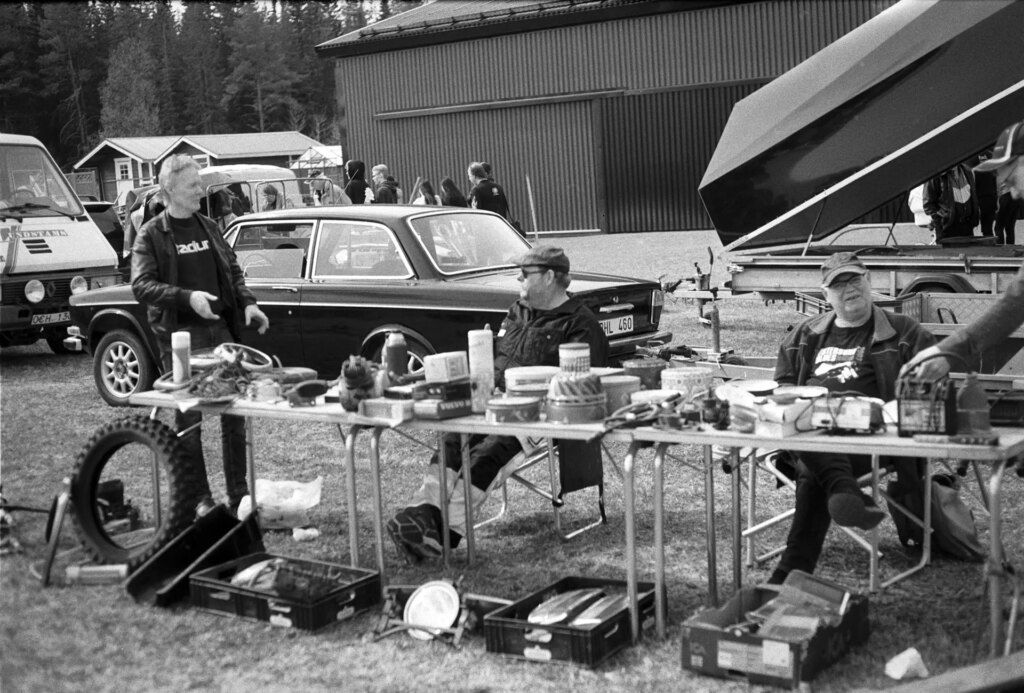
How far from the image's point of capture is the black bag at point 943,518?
17.1 ft

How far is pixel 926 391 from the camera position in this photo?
4.09 metres

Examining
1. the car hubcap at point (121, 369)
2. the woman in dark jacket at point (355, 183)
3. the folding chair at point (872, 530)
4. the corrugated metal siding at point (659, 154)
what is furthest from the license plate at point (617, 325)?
the corrugated metal siding at point (659, 154)

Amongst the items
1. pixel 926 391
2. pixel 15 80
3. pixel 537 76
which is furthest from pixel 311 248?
pixel 15 80

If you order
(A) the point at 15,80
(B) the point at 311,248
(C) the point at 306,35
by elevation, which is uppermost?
(C) the point at 306,35

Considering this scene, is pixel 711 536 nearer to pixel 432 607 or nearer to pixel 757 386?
pixel 757 386

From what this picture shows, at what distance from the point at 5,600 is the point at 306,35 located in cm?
9762

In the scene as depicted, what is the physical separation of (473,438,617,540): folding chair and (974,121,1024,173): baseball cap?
3.39 m

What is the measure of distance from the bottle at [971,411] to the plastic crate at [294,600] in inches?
92.3

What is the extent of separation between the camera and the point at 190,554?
5250 mm

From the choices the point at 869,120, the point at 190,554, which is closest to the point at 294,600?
the point at 190,554

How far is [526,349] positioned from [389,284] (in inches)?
109

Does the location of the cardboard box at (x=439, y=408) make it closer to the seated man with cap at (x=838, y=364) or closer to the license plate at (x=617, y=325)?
the seated man with cap at (x=838, y=364)

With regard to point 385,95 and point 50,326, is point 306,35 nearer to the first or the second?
point 385,95

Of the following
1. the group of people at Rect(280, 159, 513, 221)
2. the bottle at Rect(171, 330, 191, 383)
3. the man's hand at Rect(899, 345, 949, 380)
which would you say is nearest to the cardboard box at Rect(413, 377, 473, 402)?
the bottle at Rect(171, 330, 191, 383)
